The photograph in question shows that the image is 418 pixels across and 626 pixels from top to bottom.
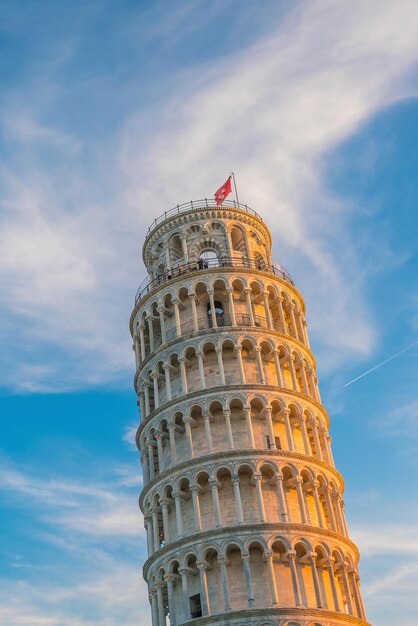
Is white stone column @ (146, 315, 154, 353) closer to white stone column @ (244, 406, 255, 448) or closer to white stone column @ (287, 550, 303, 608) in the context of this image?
white stone column @ (244, 406, 255, 448)

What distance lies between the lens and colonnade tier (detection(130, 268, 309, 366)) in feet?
196

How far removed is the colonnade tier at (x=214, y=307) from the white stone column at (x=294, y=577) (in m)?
16.2

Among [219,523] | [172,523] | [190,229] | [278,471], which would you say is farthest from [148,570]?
[190,229]

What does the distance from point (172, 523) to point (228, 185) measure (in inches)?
1111

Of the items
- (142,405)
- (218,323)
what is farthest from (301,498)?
(218,323)

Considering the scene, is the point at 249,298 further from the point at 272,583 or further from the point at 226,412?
the point at 272,583

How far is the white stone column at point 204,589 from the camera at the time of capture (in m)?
48.3

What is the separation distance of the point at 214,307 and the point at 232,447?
1135 centimetres

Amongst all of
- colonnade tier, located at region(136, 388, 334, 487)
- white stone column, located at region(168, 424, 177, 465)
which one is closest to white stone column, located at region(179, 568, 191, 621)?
colonnade tier, located at region(136, 388, 334, 487)

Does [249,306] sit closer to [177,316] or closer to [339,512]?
[177,316]

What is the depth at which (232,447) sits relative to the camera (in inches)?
2087

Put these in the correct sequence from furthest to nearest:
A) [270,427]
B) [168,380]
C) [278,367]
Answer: [278,367]
[168,380]
[270,427]

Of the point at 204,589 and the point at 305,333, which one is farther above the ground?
the point at 305,333

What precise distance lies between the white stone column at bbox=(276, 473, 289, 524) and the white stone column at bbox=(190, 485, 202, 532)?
4978 millimetres
